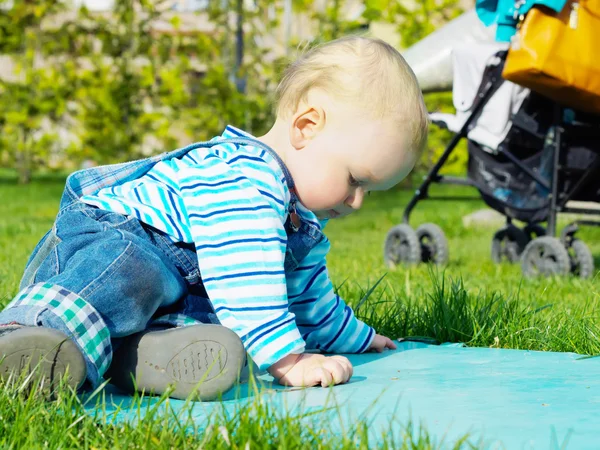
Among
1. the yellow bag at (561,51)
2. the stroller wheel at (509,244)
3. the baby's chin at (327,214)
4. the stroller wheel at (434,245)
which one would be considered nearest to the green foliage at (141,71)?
the stroller wheel at (509,244)

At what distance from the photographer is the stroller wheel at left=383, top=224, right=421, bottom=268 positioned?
4714 mm

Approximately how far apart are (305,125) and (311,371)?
1.83 feet

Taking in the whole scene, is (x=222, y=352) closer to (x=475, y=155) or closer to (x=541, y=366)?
(x=541, y=366)

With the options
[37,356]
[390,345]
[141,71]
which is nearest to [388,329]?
[390,345]

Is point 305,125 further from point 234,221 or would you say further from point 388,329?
point 388,329

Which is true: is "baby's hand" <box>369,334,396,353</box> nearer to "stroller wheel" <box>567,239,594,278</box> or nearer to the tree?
"stroller wheel" <box>567,239,594,278</box>

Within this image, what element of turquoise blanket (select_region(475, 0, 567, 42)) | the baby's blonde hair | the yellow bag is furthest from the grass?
turquoise blanket (select_region(475, 0, 567, 42))

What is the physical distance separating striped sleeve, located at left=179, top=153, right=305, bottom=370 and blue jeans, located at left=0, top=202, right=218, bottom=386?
0.10 m

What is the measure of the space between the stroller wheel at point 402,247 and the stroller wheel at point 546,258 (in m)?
0.68

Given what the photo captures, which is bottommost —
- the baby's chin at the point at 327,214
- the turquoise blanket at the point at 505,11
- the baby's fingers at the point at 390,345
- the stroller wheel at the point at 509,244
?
the stroller wheel at the point at 509,244

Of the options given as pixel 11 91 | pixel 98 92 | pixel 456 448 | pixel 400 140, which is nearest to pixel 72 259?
pixel 400 140

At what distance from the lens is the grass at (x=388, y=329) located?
1270mm

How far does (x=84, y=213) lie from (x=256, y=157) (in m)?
0.40

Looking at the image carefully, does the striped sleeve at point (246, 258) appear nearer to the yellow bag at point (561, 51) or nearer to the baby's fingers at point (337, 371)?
the baby's fingers at point (337, 371)
